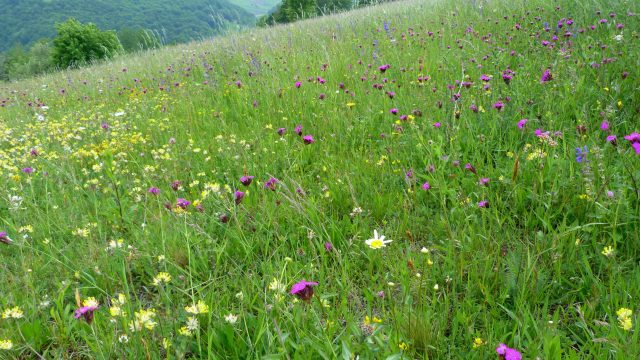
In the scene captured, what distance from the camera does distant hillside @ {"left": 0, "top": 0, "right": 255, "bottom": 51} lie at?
10725 cm

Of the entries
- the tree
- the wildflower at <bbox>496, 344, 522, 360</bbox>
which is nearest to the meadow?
the wildflower at <bbox>496, 344, 522, 360</bbox>

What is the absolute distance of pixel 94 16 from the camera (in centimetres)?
11631

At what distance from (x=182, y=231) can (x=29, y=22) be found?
143970 millimetres

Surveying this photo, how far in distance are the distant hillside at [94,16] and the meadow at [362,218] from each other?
4399 inches

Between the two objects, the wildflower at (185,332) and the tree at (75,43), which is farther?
the tree at (75,43)

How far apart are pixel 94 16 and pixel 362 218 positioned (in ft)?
463

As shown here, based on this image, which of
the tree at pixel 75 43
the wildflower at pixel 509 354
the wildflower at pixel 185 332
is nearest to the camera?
the wildflower at pixel 509 354

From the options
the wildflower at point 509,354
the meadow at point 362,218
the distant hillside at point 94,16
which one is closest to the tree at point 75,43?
the meadow at point 362,218

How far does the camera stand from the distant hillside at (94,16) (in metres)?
107

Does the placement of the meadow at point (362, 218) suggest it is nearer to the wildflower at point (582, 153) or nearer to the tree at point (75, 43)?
the wildflower at point (582, 153)

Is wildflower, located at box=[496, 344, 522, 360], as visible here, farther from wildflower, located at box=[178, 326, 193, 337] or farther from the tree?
the tree

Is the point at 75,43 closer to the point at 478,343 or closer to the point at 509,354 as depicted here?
the point at 478,343

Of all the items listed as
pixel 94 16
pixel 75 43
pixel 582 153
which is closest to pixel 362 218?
pixel 582 153

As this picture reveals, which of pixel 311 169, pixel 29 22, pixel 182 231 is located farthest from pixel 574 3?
pixel 29 22
